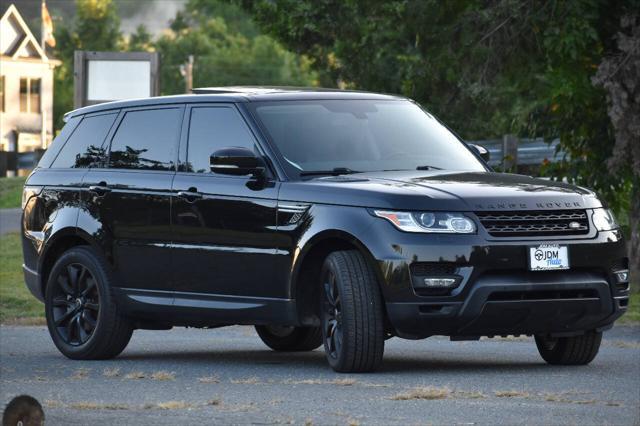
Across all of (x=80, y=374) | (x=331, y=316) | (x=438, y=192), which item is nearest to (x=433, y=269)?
(x=438, y=192)

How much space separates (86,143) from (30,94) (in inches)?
2548

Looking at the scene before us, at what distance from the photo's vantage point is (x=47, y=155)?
45.6ft

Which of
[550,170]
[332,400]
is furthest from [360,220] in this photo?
[550,170]

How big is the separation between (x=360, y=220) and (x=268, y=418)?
2314mm

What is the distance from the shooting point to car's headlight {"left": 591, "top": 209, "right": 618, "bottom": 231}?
10.9 m

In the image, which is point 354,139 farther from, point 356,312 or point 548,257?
point 548,257

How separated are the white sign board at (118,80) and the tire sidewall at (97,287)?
1177 cm

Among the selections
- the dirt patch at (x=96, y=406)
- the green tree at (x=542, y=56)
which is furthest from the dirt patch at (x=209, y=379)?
the green tree at (x=542, y=56)

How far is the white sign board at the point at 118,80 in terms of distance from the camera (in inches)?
972

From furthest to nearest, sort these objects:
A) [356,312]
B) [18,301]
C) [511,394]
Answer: [18,301] → [356,312] → [511,394]

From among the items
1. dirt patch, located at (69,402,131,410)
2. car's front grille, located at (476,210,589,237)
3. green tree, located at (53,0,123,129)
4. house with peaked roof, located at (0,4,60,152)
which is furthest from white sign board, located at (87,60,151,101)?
green tree, located at (53,0,123,129)

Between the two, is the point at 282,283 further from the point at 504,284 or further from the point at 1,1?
the point at 1,1

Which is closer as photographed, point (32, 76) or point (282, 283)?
point (282, 283)

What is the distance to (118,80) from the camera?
81.3 ft
